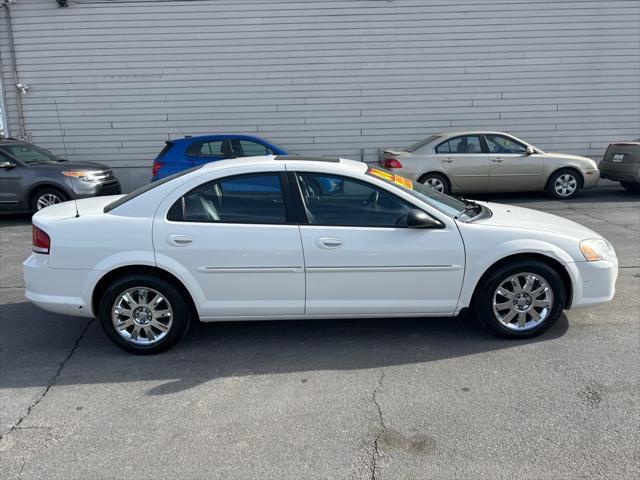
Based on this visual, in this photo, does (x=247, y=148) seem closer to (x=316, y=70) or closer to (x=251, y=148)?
(x=251, y=148)

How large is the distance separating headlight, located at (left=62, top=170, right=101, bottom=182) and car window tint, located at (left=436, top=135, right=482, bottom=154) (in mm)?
6762

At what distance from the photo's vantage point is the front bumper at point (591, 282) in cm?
433

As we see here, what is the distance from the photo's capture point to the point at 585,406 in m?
3.41

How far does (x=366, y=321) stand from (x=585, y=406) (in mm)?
1983

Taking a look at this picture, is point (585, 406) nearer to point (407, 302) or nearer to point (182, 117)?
point (407, 302)

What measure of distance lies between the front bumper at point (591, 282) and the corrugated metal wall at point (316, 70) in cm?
1011

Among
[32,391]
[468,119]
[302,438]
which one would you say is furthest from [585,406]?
[468,119]

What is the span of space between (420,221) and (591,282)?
1.47 metres

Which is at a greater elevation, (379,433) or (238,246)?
(238,246)

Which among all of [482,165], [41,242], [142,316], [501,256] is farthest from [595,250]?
[482,165]

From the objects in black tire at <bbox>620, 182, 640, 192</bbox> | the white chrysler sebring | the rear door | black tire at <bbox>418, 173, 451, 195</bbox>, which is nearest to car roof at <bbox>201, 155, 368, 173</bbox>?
the white chrysler sebring

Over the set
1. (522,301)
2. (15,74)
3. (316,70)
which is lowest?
→ (522,301)

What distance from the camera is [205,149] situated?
10594 millimetres

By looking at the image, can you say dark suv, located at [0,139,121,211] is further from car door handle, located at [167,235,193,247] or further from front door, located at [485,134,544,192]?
front door, located at [485,134,544,192]
